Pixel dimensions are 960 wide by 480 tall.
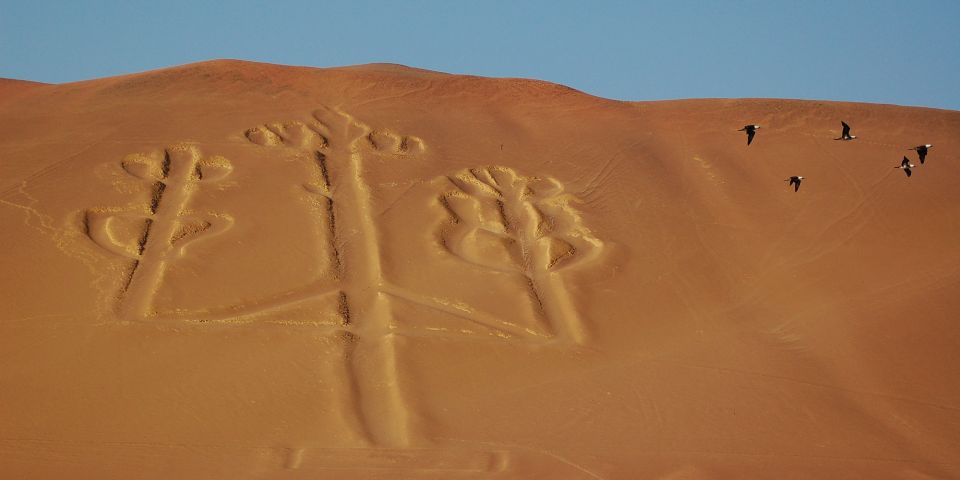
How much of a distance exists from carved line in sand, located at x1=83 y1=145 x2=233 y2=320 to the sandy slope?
0.05m

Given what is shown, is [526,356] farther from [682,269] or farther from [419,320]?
[682,269]

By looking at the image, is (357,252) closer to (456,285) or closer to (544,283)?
(456,285)

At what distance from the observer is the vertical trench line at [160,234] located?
43.4ft

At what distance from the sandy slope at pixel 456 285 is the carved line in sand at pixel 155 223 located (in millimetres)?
53

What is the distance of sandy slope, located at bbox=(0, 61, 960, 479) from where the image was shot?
442 inches

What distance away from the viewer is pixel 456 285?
14383 mm

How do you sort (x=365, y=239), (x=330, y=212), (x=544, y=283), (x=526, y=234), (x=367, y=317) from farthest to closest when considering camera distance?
(x=526, y=234), (x=330, y=212), (x=365, y=239), (x=544, y=283), (x=367, y=317)

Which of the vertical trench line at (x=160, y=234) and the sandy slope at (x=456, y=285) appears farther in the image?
the vertical trench line at (x=160, y=234)

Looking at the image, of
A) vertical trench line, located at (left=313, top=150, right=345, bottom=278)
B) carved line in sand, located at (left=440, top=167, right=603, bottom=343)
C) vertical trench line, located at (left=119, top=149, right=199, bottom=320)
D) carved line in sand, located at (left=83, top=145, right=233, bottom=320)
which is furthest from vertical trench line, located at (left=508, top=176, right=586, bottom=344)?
vertical trench line, located at (left=119, top=149, right=199, bottom=320)

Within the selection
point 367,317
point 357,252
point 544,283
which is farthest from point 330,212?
point 544,283

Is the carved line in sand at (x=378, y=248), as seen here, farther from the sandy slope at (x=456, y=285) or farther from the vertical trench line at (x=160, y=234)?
the vertical trench line at (x=160, y=234)

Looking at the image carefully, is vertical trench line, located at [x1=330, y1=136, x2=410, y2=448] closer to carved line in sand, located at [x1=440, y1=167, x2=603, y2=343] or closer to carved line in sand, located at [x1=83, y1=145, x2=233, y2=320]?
carved line in sand, located at [x1=440, y1=167, x2=603, y2=343]

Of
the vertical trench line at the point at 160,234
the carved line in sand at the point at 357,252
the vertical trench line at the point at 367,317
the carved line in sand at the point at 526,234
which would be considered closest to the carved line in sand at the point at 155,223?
the vertical trench line at the point at 160,234

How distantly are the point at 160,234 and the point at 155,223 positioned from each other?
0.34m
